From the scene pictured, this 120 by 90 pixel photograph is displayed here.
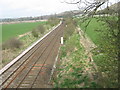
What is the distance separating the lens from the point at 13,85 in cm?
1024

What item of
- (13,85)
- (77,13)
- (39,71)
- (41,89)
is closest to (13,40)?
(39,71)

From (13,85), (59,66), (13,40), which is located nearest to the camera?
(13,85)

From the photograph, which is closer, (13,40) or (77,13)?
(77,13)

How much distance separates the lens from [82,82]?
911 centimetres

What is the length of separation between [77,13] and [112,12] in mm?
1506

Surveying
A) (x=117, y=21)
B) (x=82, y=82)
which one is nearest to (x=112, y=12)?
(x=117, y=21)

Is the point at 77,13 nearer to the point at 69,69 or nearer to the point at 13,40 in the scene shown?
the point at 69,69

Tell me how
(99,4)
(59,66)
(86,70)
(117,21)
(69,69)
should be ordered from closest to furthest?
(117,21) → (99,4) → (86,70) → (69,69) → (59,66)

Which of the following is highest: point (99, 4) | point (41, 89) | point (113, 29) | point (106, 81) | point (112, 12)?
point (99, 4)

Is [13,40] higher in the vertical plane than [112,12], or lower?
lower

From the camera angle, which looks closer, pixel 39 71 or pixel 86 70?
pixel 86 70

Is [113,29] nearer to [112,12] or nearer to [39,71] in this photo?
[112,12]

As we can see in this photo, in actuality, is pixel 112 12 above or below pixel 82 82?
above

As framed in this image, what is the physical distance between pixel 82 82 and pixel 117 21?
4.92 meters
